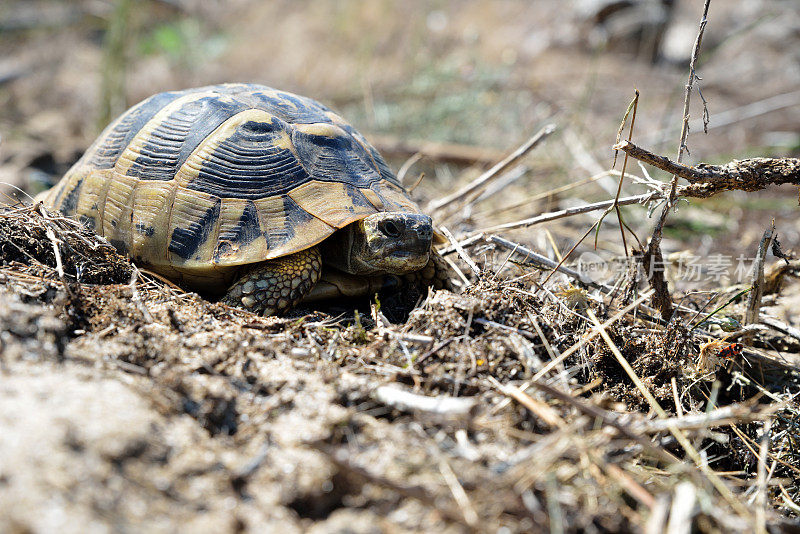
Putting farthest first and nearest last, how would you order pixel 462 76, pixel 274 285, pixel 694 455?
pixel 462 76 < pixel 274 285 < pixel 694 455

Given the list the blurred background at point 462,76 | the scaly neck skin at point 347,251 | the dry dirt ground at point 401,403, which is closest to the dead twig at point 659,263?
the dry dirt ground at point 401,403

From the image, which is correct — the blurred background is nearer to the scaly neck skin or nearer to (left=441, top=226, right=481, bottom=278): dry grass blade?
(left=441, top=226, right=481, bottom=278): dry grass blade

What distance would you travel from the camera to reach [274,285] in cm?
251

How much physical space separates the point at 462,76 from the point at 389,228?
5583 mm

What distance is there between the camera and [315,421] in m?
1.69

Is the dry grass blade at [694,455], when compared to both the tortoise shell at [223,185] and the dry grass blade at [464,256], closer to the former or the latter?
the dry grass blade at [464,256]

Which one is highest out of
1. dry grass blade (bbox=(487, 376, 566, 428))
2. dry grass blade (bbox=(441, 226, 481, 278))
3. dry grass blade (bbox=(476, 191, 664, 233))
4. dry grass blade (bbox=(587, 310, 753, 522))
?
dry grass blade (bbox=(476, 191, 664, 233))

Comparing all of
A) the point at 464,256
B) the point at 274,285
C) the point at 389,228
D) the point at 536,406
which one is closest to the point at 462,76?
the point at 464,256

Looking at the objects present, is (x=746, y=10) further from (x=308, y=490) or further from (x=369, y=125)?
(x=308, y=490)

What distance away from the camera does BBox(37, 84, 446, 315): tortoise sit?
2533mm

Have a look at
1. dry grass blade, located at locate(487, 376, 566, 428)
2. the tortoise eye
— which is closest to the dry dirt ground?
dry grass blade, located at locate(487, 376, 566, 428)

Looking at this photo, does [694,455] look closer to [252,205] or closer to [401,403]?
[401,403]

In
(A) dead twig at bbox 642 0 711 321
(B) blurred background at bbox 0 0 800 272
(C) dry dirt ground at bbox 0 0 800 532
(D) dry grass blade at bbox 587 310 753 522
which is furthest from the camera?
(B) blurred background at bbox 0 0 800 272

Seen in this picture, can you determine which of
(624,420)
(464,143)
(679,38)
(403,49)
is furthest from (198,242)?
(679,38)
